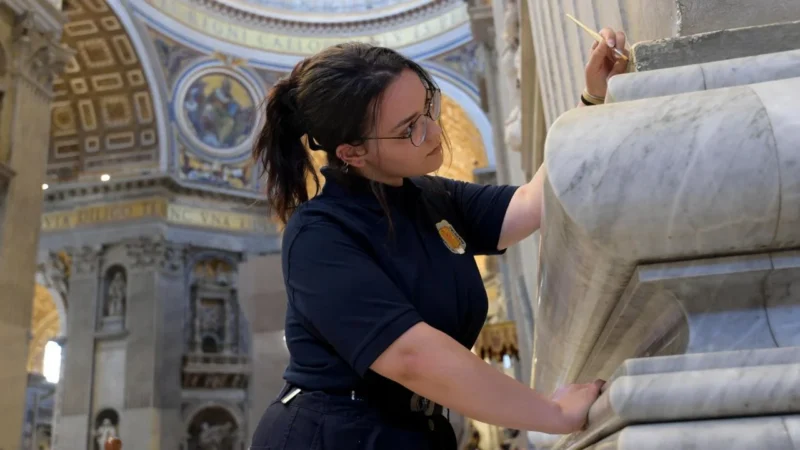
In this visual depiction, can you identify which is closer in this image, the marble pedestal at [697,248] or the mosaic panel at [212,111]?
the marble pedestal at [697,248]

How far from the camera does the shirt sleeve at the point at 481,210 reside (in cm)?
143

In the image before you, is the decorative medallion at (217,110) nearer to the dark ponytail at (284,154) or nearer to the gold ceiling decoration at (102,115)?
the gold ceiling decoration at (102,115)

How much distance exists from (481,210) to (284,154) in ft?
1.40

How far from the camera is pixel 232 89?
17422 mm

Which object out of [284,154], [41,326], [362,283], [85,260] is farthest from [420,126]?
[41,326]

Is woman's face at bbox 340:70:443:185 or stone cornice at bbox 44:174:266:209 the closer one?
woman's face at bbox 340:70:443:185

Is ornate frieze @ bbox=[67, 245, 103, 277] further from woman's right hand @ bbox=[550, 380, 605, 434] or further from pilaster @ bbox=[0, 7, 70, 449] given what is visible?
woman's right hand @ bbox=[550, 380, 605, 434]

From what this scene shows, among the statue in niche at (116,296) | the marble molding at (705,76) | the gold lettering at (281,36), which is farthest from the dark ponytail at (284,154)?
the gold lettering at (281,36)

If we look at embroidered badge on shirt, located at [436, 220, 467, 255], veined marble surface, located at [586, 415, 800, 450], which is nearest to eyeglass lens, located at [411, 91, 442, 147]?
embroidered badge on shirt, located at [436, 220, 467, 255]

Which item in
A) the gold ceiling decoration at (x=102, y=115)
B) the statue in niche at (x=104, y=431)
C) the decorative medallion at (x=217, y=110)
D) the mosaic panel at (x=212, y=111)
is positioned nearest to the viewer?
the statue in niche at (x=104, y=431)

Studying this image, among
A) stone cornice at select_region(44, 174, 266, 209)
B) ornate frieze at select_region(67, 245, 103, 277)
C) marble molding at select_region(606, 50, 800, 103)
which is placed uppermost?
stone cornice at select_region(44, 174, 266, 209)

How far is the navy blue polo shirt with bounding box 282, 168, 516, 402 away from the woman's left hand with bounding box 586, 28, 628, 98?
38cm

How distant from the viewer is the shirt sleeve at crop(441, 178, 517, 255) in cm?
143

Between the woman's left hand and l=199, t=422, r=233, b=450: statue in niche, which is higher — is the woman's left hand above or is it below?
above
